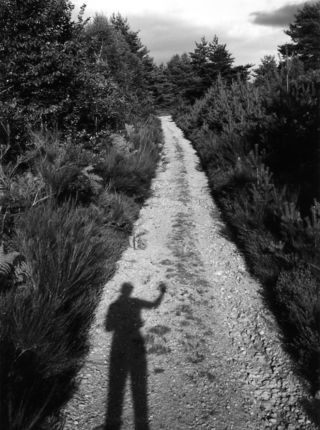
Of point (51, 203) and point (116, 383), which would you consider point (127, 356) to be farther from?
point (51, 203)

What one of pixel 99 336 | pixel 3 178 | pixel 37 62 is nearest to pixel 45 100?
pixel 37 62

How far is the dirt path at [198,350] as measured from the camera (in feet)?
8.92

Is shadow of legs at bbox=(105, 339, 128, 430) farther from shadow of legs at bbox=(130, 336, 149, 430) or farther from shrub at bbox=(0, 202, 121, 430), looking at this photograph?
shrub at bbox=(0, 202, 121, 430)

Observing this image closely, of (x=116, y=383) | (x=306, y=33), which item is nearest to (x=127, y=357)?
(x=116, y=383)

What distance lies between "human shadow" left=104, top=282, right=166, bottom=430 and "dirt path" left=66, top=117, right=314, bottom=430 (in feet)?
0.09

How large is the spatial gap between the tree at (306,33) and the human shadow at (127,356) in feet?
117

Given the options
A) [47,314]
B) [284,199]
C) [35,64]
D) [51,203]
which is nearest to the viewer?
[47,314]

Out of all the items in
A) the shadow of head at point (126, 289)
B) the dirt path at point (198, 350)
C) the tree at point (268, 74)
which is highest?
the tree at point (268, 74)

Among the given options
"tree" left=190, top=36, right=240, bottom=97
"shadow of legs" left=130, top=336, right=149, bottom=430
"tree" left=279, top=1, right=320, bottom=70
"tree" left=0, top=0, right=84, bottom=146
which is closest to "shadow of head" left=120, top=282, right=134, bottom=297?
"shadow of legs" left=130, top=336, right=149, bottom=430

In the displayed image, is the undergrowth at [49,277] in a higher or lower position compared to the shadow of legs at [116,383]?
higher

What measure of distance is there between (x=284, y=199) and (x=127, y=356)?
3.73m

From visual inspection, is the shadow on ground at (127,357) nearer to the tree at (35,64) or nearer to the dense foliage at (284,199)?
the dense foliage at (284,199)

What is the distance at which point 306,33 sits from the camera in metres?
35.6

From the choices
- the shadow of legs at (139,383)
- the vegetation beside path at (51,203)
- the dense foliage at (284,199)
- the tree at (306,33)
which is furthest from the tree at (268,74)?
the tree at (306,33)
